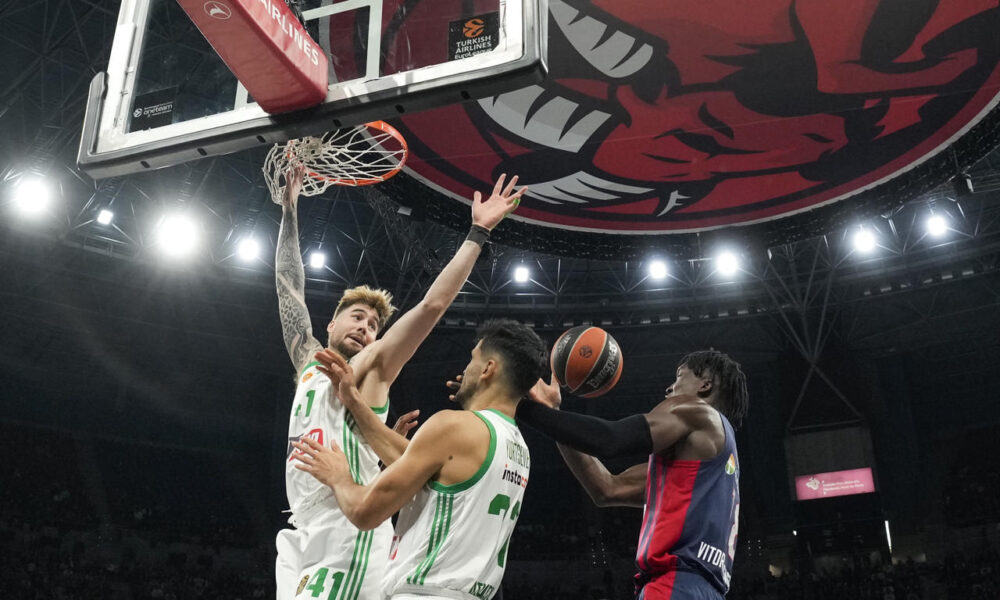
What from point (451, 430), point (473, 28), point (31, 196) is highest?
point (31, 196)

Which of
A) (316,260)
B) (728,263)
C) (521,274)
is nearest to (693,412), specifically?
(316,260)

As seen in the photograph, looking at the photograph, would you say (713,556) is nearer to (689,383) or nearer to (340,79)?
(689,383)

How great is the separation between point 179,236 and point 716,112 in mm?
12049

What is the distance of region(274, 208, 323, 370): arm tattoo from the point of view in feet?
16.2

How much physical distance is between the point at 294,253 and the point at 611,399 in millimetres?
21665

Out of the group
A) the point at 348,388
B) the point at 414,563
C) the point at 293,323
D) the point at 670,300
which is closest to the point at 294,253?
the point at 293,323

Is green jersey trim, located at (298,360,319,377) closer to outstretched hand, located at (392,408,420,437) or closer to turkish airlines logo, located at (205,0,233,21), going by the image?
outstretched hand, located at (392,408,420,437)

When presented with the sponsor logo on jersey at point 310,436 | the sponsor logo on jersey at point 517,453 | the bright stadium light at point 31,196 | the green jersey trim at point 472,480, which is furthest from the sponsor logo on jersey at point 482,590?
the bright stadium light at point 31,196

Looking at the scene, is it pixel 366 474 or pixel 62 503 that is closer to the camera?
pixel 366 474

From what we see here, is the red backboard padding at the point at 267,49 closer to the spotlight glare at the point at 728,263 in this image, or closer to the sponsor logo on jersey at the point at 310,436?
the sponsor logo on jersey at the point at 310,436

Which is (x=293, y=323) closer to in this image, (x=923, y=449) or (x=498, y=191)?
(x=498, y=191)

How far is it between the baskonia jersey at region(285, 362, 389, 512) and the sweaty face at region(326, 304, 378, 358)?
24 centimetres

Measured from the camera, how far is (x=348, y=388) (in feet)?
12.1

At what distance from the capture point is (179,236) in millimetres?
18078
